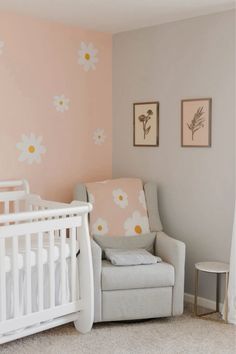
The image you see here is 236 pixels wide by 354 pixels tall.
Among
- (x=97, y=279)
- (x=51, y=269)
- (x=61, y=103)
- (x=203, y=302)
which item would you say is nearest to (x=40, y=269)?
(x=51, y=269)

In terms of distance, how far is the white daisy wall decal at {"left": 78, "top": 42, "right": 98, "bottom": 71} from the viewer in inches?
169

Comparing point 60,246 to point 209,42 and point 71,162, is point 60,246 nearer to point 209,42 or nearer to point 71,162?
point 71,162

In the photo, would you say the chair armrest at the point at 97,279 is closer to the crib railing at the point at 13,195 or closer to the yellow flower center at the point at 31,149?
the crib railing at the point at 13,195

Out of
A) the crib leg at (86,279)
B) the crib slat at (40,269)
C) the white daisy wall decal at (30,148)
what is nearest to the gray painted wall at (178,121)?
the white daisy wall decal at (30,148)

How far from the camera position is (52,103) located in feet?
13.6

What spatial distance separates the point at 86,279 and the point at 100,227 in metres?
0.64

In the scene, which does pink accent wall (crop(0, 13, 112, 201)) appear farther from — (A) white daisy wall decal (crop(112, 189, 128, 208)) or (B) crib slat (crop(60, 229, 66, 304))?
(B) crib slat (crop(60, 229, 66, 304))

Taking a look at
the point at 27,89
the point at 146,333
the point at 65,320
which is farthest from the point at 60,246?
the point at 27,89

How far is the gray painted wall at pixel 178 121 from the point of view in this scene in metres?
3.74

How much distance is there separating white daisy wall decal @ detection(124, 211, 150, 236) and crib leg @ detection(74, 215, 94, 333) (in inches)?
26.4

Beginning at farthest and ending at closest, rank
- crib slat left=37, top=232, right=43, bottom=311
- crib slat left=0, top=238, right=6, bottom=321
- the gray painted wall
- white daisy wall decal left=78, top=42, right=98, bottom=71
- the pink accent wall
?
white daisy wall decal left=78, top=42, right=98, bottom=71 → the pink accent wall → the gray painted wall → crib slat left=37, top=232, right=43, bottom=311 → crib slat left=0, top=238, right=6, bottom=321

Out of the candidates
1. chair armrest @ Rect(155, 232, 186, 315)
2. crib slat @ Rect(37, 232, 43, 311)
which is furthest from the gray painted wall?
crib slat @ Rect(37, 232, 43, 311)

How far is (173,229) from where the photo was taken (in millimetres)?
4137

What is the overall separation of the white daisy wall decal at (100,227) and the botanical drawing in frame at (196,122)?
2.71 ft
